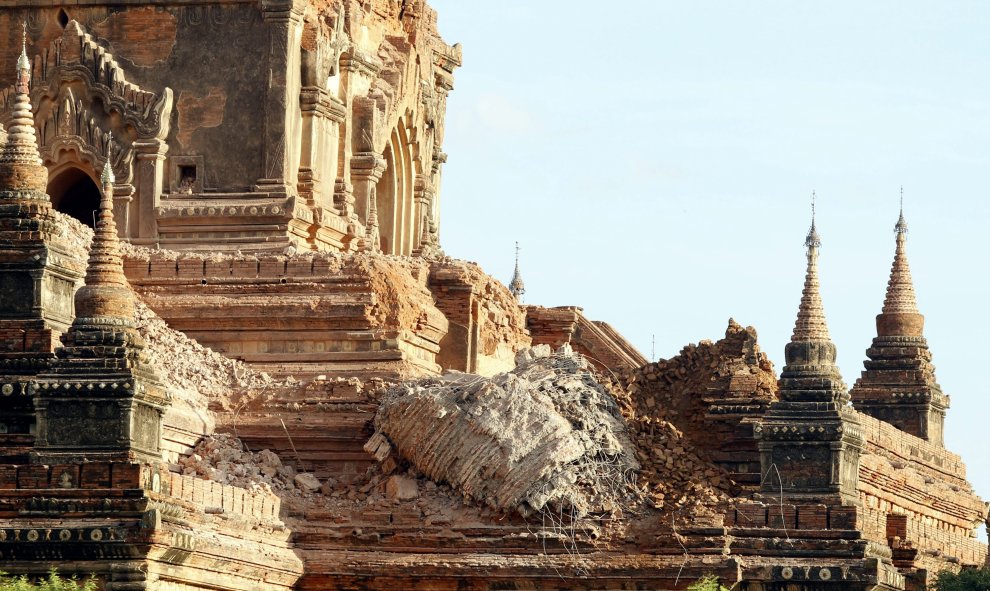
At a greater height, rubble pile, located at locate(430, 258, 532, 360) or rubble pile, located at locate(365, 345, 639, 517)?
rubble pile, located at locate(430, 258, 532, 360)

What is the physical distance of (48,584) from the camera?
4200 centimetres

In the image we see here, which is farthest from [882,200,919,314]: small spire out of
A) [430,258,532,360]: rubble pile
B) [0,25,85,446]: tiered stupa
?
[0,25,85,446]: tiered stupa

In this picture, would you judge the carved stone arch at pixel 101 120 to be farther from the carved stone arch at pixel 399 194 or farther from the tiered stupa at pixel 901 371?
the tiered stupa at pixel 901 371

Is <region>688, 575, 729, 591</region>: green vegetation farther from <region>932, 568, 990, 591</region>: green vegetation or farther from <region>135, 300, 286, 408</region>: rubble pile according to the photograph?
<region>135, 300, 286, 408</region>: rubble pile

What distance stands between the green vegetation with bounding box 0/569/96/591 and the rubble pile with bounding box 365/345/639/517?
6.55 meters

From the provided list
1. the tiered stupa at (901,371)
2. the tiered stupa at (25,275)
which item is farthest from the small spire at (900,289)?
the tiered stupa at (25,275)

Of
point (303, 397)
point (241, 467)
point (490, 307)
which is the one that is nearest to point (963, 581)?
point (490, 307)

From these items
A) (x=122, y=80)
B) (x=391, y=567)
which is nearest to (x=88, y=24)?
(x=122, y=80)

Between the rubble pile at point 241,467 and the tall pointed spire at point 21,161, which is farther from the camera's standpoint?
the tall pointed spire at point 21,161

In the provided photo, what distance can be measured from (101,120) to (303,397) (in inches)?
373

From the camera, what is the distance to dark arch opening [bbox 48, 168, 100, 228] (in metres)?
57.3

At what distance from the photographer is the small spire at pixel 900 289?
6688 cm

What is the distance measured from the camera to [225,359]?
168ft

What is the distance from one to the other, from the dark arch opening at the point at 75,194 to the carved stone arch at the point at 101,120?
43cm
